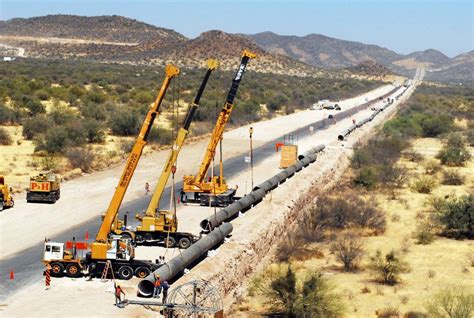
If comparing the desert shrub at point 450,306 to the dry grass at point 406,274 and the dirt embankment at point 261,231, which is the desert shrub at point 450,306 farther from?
the dirt embankment at point 261,231

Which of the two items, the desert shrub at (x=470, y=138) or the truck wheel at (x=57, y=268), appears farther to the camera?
the desert shrub at (x=470, y=138)

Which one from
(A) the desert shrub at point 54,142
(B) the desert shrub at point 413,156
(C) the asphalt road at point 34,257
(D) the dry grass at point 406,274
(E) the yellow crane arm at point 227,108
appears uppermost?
(E) the yellow crane arm at point 227,108

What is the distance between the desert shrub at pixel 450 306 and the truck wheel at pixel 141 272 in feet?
27.6

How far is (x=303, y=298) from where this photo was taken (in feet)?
70.3

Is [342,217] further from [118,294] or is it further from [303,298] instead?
[118,294]

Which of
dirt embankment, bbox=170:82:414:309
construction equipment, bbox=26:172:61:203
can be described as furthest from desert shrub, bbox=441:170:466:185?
construction equipment, bbox=26:172:61:203

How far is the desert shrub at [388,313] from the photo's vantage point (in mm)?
22109

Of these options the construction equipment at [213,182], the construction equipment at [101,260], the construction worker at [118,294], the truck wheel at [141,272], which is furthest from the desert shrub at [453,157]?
the construction worker at [118,294]

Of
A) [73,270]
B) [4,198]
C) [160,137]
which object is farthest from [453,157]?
[73,270]

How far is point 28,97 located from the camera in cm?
7112

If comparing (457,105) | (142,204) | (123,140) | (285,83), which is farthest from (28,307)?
(285,83)

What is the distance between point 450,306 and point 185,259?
7.91m

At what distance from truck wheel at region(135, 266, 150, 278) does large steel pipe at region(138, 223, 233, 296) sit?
32.5 inches

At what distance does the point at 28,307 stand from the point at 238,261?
285 inches
